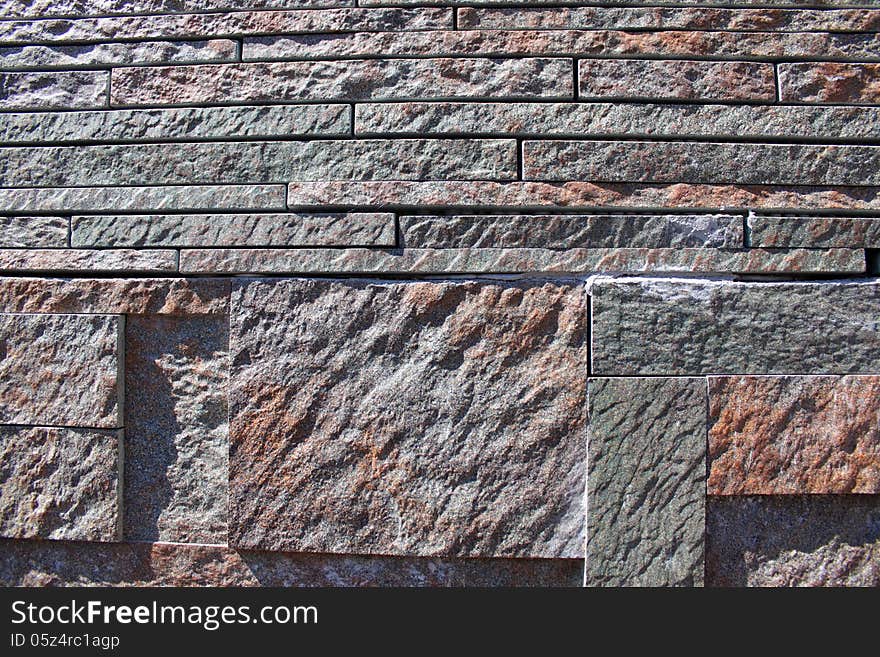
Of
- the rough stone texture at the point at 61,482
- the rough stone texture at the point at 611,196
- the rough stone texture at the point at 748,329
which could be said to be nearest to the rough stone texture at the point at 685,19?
the rough stone texture at the point at 611,196

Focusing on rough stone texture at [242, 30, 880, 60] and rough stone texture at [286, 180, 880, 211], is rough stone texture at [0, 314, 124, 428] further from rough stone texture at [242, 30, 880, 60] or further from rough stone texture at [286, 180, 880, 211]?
rough stone texture at [242, 30, 880, 60]

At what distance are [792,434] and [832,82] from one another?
109 centimetres

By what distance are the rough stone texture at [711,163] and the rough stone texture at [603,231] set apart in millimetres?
124

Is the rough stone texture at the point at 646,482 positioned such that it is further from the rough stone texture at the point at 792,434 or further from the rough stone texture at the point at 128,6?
the rough stone texture at the point at 128,6

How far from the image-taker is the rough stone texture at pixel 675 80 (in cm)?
188

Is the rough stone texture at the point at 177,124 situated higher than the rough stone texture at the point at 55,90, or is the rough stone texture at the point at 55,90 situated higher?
the rough stone texture at the point at 55,90

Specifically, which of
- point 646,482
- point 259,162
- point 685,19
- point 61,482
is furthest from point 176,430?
point 685,19

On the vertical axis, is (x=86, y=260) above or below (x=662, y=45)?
below

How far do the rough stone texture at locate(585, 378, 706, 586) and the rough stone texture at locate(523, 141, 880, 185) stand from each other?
63cm

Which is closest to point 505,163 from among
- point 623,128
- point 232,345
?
point 623,128

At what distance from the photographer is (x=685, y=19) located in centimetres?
189

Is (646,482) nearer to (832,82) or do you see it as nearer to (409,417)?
(409,417)

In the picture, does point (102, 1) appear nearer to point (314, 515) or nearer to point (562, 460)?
point (314, 515)

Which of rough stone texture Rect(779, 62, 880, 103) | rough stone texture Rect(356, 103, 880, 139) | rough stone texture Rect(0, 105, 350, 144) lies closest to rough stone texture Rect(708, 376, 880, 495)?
rough stone texture Rect(356, 103, 880, 139)
